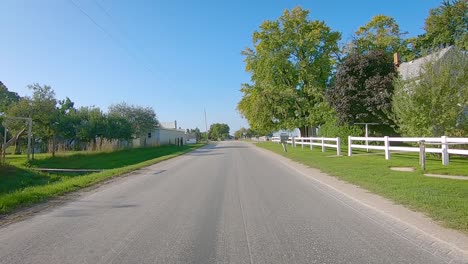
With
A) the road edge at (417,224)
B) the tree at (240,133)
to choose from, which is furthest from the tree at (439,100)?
the tree at (240,133)

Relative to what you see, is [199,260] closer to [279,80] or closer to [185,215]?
[185,215]

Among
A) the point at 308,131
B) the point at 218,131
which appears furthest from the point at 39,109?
the point at 218,131

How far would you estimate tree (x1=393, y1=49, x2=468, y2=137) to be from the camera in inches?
707

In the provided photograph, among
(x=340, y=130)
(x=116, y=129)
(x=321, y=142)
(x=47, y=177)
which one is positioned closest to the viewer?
(x=47, y=177)

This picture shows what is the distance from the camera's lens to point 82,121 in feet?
126

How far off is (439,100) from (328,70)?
84.5 ft

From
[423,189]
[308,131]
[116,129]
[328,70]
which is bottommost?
[423,189]

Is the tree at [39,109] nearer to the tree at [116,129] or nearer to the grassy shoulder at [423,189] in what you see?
the tree at [116,129]

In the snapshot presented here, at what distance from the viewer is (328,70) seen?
142 feet

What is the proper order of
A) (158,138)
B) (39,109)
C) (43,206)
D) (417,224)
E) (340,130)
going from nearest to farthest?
(417,224), (43,206), (39,109), (340,130), (158,138)

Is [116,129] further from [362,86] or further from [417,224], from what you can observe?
[417,224]

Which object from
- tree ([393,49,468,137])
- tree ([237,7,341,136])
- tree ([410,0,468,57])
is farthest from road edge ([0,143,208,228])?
tree ([410,0,468,57])

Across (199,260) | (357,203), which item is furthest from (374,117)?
(199,260)

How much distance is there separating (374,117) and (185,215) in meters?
24.8
